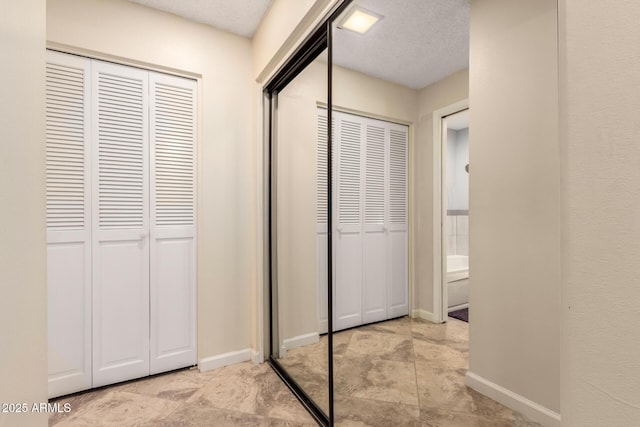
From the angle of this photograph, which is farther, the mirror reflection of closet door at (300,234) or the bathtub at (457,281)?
the mirror reflection of closet door at (300,234)

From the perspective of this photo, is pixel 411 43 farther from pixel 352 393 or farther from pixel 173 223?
pixel 173 223

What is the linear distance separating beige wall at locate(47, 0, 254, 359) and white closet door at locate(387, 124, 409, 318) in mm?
1458

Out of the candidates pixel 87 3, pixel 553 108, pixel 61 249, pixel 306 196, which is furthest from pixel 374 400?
pixel 87 3

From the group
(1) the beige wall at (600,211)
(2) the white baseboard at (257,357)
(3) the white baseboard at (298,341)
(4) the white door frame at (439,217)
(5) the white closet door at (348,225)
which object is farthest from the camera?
(2) the white baseboard at (257,357)

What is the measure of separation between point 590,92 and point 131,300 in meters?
2.54

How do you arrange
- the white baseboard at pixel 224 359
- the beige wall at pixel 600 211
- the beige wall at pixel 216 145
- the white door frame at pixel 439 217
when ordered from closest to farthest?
the beige wall at pixel 600 211
the white door frame at pixel 439 217
the beige wall at pixel 216 145
the white baseboard at pixel 224 359

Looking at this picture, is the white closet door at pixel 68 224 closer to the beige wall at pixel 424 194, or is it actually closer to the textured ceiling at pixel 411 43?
the textured ceiling at pixel 411 43

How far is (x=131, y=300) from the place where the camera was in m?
2.05

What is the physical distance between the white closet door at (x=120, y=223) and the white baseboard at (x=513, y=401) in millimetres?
2140

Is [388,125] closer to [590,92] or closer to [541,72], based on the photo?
[541,72]

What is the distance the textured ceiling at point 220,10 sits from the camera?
204 cm

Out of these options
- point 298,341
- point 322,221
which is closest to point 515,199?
point 322,221

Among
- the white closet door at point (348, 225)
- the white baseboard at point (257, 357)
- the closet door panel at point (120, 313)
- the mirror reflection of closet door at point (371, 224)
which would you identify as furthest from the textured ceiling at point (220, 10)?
the white baseboard at point (257, 357)

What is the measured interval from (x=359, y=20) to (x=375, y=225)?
3.32ft
